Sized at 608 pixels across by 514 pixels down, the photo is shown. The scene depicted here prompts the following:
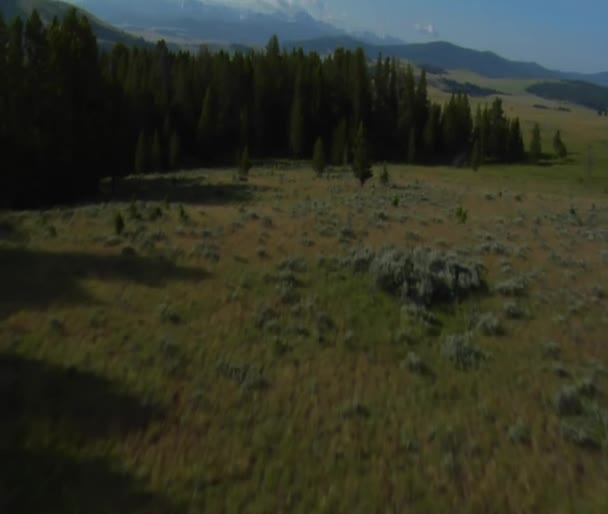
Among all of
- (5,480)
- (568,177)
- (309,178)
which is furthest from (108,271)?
(568,177)

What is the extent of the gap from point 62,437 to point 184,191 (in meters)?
35.5

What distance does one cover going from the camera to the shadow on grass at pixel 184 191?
135ft

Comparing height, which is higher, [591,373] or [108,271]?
[591,373]

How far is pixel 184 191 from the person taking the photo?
4594cm

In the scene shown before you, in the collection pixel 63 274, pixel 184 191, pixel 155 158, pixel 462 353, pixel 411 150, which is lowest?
pixel 155 158

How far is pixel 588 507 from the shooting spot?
35.6ft

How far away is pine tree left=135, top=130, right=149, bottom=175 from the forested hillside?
140 mm

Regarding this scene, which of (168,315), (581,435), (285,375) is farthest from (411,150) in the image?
(581,435)

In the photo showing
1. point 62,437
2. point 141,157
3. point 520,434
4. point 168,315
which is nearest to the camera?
point 62,437

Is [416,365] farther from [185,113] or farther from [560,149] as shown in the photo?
[560,149]

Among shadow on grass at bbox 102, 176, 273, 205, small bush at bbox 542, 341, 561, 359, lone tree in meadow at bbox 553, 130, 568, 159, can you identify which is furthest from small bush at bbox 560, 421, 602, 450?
lone tree in meadow at bbox 553, 130, 568, 159

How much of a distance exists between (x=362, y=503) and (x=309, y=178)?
1939 inches

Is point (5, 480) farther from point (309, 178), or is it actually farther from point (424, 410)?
point (309, 178)

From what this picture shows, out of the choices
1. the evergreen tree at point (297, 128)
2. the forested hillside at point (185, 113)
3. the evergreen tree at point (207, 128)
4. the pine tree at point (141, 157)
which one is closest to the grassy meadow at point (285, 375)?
the forested hillside at point (185, 113)
